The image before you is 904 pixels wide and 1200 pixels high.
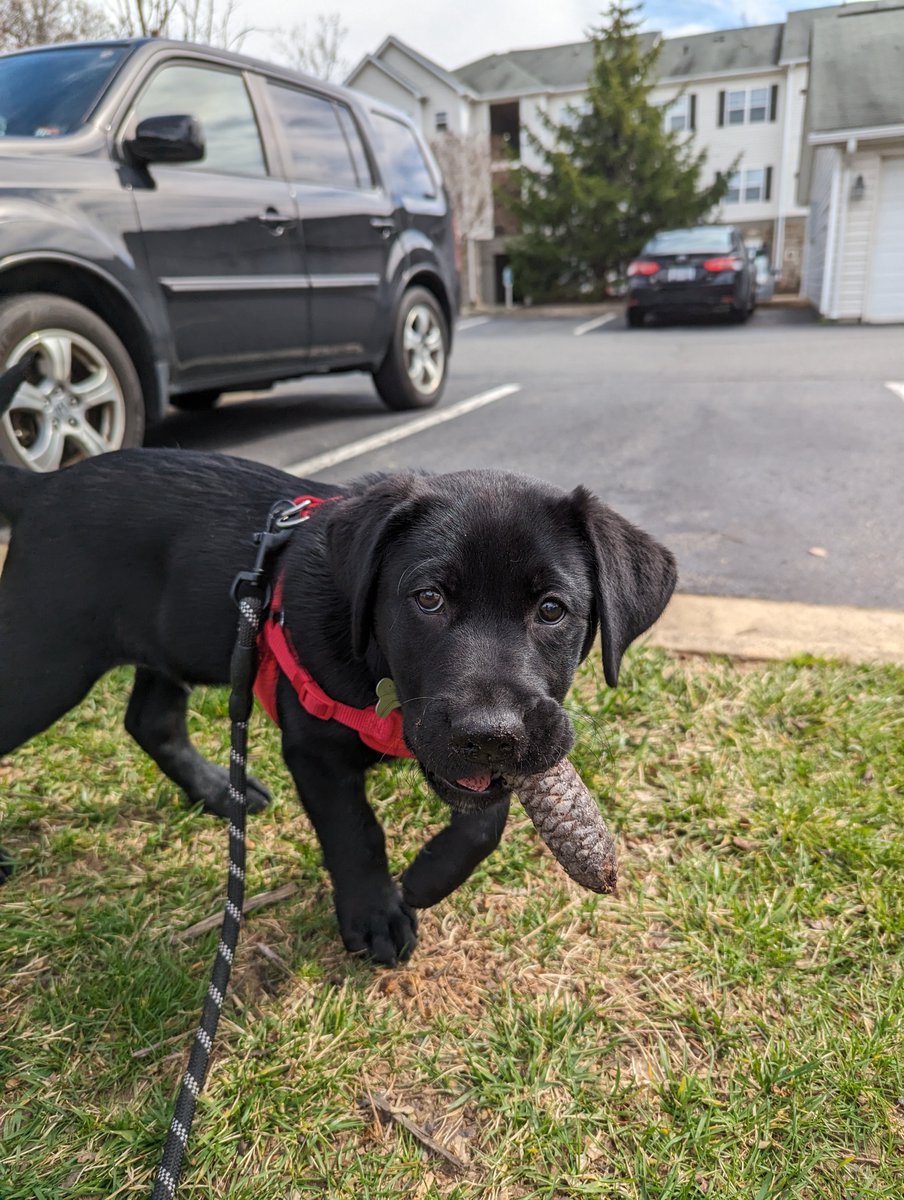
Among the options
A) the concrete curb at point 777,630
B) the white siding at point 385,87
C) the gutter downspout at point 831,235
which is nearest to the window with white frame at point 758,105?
the white siding at point 385,87

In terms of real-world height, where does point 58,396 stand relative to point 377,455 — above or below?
above

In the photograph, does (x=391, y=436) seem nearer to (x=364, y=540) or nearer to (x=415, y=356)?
(x=415, y=356)

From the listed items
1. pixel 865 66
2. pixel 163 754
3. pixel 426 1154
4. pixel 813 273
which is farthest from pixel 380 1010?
pixel 813 273

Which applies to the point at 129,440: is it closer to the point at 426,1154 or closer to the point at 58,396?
the point at 58,396

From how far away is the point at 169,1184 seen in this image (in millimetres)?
Result: 1578

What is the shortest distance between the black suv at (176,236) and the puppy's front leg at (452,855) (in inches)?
126

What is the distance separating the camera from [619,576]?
205 cm

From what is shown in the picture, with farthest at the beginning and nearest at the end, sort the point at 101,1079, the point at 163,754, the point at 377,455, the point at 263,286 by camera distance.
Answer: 1. the point at 377,455
2. the point at 263,286
3. the point at 163,754
4. the point at 101,1079

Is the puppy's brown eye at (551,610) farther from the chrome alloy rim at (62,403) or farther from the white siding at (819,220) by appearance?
the white siding at (819,220)

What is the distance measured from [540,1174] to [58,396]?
4.17 meters

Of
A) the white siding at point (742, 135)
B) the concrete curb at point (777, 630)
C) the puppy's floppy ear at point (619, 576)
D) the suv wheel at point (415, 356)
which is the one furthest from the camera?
the white siding at point (742, 135)

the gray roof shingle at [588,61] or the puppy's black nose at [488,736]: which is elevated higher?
the gray roof shingle at [588,61]

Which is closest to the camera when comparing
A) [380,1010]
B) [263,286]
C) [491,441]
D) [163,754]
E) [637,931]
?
[380,1010]

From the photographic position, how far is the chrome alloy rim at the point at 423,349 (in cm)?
801
